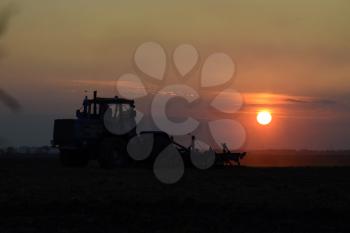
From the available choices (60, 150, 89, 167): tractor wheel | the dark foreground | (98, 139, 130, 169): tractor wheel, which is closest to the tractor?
(98, 139, 130, 169): tractor wheel

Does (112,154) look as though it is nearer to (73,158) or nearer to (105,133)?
(105,133)

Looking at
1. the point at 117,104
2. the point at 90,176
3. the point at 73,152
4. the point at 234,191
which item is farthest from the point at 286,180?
the point at 73,152

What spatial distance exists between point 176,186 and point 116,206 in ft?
19.7

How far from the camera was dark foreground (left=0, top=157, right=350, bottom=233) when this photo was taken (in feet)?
54.8

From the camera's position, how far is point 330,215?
1892 cm

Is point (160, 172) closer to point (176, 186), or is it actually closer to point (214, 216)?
point (176, 186)

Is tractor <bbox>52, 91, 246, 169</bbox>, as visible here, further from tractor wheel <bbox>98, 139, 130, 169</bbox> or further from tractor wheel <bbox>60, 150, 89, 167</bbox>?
tractor wheel <bbox>60, 150, 89, 167</bbox>

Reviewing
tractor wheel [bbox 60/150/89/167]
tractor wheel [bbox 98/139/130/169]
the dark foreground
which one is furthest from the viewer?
tractor wheel [bbox 60/150/89/167]

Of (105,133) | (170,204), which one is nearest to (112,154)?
(105,133)

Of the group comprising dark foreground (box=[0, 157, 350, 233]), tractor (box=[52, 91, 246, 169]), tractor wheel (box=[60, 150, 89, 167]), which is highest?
tractor (box=[52, 91, 246, 169])

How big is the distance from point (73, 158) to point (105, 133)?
3.40 metres

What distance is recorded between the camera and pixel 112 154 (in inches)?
1358

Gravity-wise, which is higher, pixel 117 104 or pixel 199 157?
pixel 117 104

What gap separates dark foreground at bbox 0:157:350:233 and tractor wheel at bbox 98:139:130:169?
5573 mm
